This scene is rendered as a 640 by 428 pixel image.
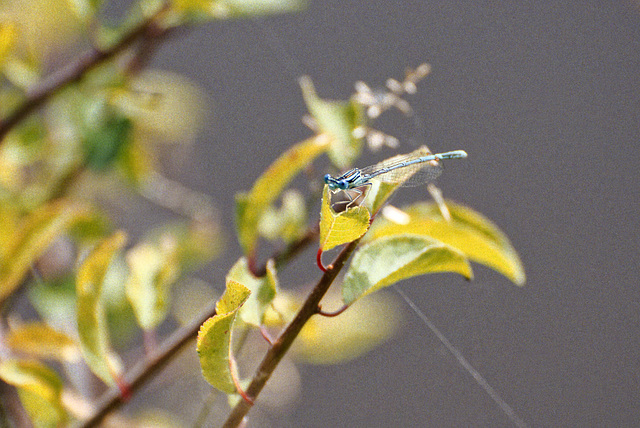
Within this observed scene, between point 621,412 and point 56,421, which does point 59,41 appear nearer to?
point 56,421

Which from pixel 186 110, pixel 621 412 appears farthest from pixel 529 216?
pixel 186 110

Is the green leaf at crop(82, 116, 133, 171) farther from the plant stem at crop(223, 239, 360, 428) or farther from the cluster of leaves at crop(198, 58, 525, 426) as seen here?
the plant stem at crop(223, 239, 360, 428)

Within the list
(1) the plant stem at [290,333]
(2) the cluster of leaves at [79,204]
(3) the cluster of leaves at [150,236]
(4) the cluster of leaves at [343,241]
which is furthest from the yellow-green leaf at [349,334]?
(1) the plant stem at [290,333]

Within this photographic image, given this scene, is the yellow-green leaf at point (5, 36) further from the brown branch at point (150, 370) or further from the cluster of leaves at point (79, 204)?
the brown branch at point (150, 370)

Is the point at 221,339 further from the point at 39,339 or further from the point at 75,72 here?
the point at 75,72

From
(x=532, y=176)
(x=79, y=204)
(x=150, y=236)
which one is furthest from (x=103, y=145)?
(x=532, y=176)
